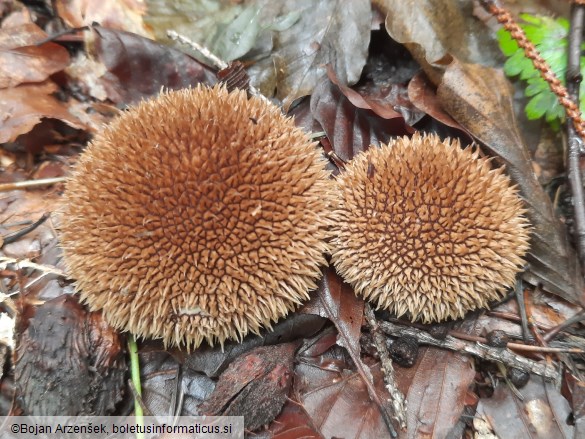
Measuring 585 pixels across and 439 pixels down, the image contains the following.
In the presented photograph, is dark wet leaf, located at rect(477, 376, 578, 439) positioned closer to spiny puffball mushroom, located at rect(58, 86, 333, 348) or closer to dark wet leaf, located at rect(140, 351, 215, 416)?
spiny puffball mushroom, located at rect(58, 86, 333, 348)

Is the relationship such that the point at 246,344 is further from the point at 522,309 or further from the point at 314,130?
the point at 522,309

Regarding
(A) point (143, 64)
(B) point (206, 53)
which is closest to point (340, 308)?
(B) point (206, 53)

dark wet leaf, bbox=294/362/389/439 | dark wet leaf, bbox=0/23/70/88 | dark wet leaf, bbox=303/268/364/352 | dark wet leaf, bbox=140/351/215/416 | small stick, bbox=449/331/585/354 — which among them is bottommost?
dark wet leaf, bbox=140/351/215/416

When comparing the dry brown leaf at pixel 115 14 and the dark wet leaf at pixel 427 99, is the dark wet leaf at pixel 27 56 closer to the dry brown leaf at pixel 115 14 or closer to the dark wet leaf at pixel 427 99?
the dry brown leaf at pixel 115 14

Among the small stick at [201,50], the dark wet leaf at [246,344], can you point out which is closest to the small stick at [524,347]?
the dark wet leaf at [246,344]

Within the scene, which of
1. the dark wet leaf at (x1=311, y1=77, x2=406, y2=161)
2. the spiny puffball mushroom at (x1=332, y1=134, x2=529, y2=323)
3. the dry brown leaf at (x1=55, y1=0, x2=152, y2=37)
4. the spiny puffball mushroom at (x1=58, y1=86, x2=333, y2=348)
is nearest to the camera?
the spiny puffball mushroom at (x1=58, y1=86, x2=333, y2=348)

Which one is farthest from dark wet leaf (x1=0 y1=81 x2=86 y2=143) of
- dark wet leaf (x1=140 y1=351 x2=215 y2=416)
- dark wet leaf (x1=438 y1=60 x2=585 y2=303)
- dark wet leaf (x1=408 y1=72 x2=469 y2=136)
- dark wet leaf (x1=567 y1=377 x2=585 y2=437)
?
dark wet leaf (x1=567 y1=377 x2=585 y2=437)

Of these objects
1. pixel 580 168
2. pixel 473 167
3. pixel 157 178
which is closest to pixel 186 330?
pixel 157 178
